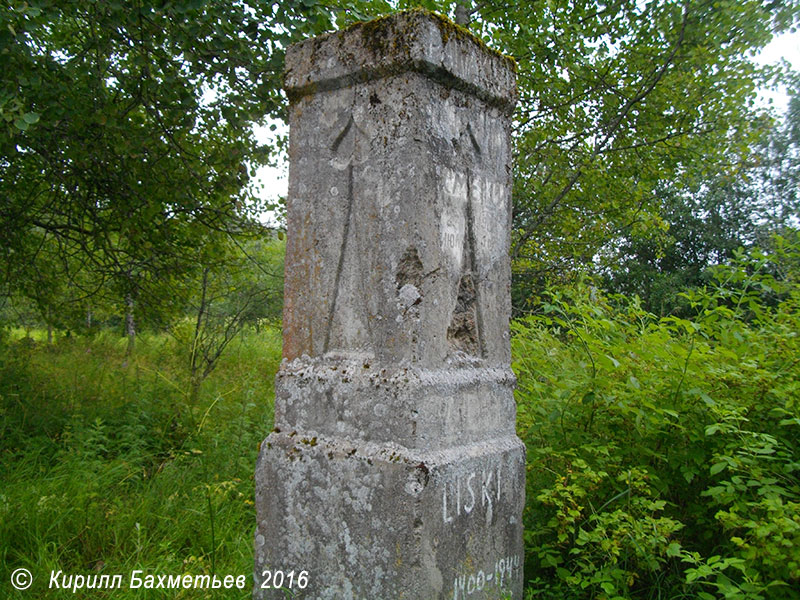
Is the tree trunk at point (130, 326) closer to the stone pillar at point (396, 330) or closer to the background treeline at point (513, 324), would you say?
the background treeline at point (513, 324)

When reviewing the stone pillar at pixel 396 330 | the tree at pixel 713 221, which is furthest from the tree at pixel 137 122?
the tree at pixel 713 221

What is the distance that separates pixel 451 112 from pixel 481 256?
623 mm

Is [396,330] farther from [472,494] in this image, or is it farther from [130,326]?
[130,326]

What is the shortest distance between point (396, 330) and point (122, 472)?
2970 millimetres

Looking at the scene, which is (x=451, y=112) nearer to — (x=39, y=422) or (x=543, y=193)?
(x=39, y=422)

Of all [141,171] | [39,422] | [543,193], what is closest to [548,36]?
[543,193]

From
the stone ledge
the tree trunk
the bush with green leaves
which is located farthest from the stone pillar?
the tree trunk

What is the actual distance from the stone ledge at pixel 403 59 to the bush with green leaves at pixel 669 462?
1.25m

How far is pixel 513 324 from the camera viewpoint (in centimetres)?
497

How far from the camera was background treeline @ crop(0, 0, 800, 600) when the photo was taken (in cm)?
302

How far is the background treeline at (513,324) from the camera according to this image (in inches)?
119

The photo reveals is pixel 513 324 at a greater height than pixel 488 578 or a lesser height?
greater

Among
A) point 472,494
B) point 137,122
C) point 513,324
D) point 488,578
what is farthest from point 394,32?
point 137,122

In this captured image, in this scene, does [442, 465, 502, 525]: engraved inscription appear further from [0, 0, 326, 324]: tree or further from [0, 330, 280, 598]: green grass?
[0, 0, 326, 324]: tree
